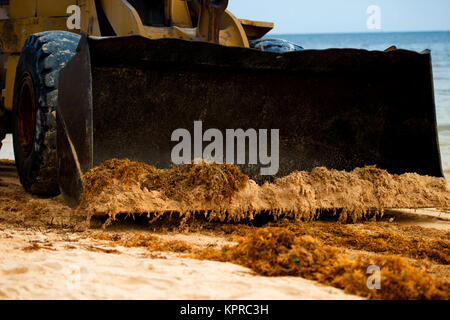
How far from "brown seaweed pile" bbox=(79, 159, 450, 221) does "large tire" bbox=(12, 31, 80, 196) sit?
29.3 inches

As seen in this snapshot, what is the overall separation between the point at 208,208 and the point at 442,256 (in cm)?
122

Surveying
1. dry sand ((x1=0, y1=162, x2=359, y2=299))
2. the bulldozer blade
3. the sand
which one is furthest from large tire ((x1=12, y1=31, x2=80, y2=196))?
the sand

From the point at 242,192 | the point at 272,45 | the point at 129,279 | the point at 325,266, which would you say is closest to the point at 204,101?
the point at 242,192

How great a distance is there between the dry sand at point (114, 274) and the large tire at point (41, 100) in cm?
80

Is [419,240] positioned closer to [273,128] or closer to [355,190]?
[355,190]

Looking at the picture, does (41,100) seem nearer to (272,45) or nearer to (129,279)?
(129,279)

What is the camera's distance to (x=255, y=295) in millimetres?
1710

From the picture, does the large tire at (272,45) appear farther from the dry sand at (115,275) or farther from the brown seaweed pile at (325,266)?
the brown seaweed pile at (325,266)

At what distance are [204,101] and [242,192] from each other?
0.69 meters

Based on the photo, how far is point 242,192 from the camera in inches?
120

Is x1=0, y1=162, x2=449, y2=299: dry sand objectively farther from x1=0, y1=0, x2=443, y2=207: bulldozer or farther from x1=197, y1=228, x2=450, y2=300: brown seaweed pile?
x1=0, y1=0, x2=443, y2=207: bulldozer

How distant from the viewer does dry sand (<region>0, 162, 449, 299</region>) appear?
5.62 feet

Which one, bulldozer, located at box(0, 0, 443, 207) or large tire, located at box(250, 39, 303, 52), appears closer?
bulldozer, located at box(0, 0, 443, 207)

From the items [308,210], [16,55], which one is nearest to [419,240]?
[308,210]
